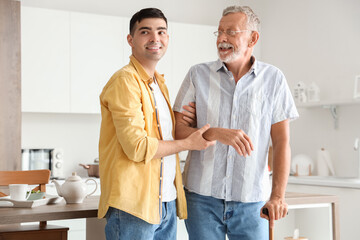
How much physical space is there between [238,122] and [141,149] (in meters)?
0.44

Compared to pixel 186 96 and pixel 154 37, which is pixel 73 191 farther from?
pixel 154 37

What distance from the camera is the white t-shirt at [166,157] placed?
2.00 m

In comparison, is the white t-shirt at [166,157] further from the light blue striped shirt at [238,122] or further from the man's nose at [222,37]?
the man's nose at [222,37]

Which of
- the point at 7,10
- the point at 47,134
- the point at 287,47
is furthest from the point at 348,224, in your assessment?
the point at 7,10

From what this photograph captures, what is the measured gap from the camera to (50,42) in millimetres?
4875

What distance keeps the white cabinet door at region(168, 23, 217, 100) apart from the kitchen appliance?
4.16ft

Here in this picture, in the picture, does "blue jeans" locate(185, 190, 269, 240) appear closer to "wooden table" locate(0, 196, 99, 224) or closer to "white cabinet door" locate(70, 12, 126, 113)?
"wooden table" locate(0, 196, 99, 224)

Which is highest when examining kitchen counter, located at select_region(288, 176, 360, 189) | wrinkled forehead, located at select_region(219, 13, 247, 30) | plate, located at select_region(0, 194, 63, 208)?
wrinkled forehead, located at select_region(219, 13, 247, 30)

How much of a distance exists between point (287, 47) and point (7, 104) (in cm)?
286

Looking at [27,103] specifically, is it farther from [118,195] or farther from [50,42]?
[118,195]

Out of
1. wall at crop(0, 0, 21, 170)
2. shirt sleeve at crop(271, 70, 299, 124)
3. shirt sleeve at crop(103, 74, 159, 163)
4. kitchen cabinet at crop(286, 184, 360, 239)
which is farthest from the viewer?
wall at crop(0, 0, 21, 170)

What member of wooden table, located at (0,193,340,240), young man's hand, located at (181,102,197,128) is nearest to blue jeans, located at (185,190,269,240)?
young man's hand, located at (181,102,197,128)

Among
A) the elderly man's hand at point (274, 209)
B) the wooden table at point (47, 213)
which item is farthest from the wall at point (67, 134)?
the elderly man's hand at point (274, 209)

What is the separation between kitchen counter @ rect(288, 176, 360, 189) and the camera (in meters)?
4.10
